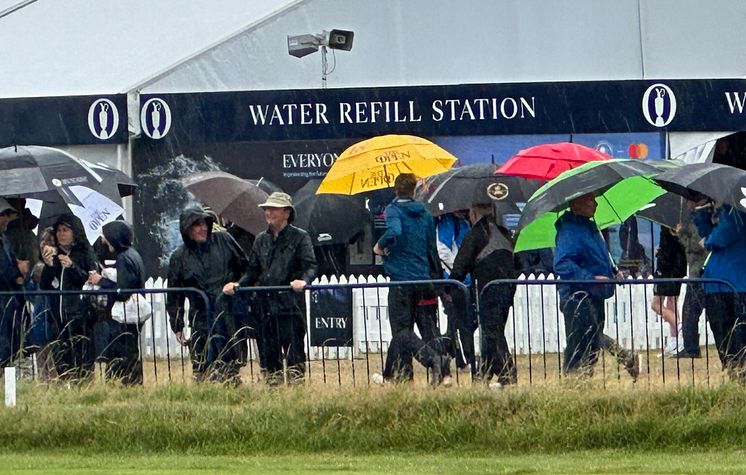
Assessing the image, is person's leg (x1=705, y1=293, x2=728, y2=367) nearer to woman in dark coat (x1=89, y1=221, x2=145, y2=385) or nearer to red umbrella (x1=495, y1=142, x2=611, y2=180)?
red umbrella (x1=495, y1=142, x2=611, y2=180)

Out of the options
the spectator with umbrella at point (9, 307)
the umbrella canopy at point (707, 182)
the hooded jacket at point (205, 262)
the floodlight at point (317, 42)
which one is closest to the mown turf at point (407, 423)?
the umbrella canopy at point (707, 182)

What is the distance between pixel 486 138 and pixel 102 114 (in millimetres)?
5429

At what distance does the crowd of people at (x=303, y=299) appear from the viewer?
41.4ft

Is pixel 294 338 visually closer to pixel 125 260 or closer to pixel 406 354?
pixel 406 354

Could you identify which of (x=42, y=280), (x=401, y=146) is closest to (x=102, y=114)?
(x=401, y=146)

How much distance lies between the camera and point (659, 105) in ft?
73.3

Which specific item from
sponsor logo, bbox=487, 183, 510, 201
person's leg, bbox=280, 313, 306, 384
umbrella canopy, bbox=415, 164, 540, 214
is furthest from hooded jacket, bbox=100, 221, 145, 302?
sponsor logo, bbox=487, 183, 510, 201

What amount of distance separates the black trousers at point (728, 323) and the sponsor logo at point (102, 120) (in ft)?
38.5

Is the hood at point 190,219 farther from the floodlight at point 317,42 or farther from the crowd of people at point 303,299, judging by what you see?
the floodlight at point 317,42

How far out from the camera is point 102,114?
22.3 m

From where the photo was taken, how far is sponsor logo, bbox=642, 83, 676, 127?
22312 millimetres

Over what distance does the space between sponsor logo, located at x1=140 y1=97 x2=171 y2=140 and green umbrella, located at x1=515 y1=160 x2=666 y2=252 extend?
865cm

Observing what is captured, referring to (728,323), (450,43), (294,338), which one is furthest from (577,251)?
(450,43)

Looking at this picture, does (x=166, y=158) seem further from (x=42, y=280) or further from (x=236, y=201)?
(x=42, y=280)
